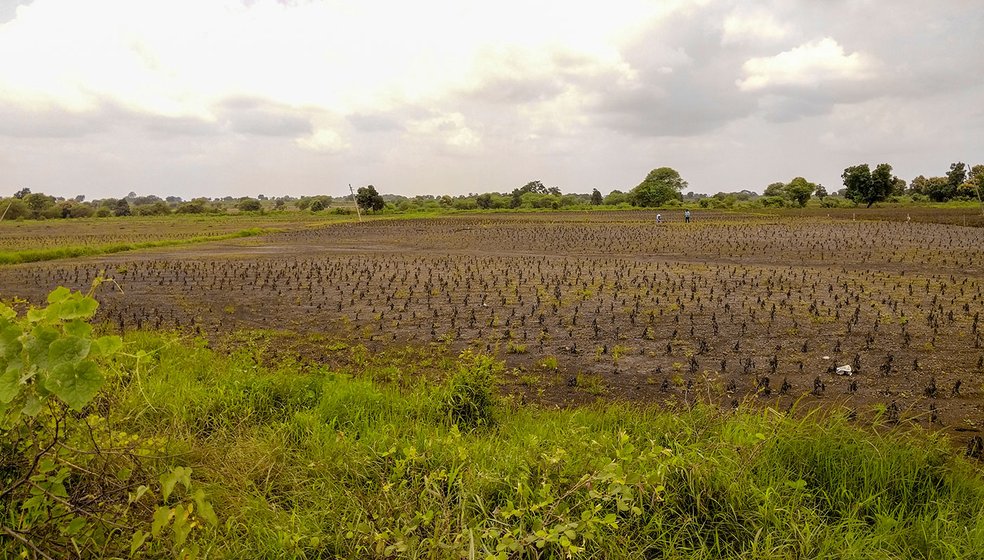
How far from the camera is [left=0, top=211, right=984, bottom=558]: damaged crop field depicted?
340 cm

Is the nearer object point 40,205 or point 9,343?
point 9,343

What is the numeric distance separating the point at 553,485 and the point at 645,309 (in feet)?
27.9

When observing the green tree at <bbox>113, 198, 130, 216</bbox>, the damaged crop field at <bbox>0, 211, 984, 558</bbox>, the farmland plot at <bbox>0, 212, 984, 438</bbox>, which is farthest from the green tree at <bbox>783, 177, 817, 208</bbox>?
the green tree at <bbox>113, 198, 130, 216</bbox>

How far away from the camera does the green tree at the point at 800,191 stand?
235 feet

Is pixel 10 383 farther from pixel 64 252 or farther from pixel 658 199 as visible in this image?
pixel 658 199

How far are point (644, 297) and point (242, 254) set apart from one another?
62.1 feet

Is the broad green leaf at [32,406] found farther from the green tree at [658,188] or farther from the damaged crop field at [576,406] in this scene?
the green tree at [658,188]

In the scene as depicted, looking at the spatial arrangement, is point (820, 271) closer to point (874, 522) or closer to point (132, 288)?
point (874, 522)

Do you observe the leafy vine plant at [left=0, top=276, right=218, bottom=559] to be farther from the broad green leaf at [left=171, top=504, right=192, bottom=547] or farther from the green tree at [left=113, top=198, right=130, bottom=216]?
the green tree at [left=113, top=198, right=130, bottom=216]

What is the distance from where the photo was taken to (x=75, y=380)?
229cm

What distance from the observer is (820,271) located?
1655cm

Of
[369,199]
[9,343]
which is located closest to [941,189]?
[369,199]

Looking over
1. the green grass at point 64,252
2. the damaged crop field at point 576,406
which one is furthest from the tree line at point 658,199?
the damaged crop field at point 576,406

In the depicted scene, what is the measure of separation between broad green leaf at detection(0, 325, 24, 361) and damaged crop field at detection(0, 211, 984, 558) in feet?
5.60
